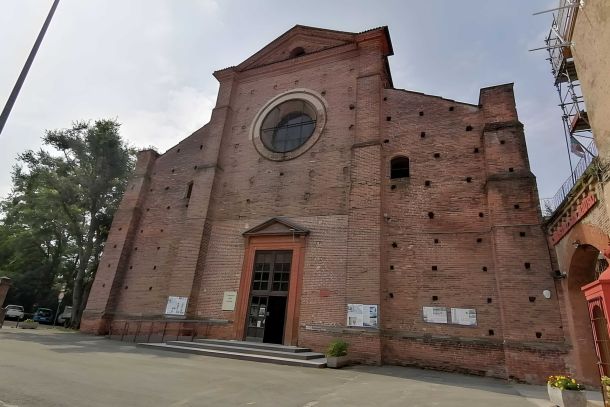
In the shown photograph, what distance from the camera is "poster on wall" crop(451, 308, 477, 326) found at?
10406 millimetres

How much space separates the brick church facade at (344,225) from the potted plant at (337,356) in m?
0.96

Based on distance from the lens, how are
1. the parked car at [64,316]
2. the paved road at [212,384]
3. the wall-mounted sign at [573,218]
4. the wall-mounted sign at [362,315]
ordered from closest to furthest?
the paved road at [212,384]
the wall-mounted sign at [573,218]
the wall-mounted sign at [362,315]
the parked car at [64,316]

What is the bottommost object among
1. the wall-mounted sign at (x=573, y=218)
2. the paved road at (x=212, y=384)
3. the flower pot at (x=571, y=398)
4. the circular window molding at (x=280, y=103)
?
the paved road at (x=212, y=384)

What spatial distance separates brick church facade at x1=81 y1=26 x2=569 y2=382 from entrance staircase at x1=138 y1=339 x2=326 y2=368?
1052 mm

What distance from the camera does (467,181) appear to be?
12.1 meters

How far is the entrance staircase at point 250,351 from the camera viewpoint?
9.59 meters

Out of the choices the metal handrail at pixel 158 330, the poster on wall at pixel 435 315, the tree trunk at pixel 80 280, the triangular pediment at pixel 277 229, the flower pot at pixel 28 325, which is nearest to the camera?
the poster on wall at pixel 435 315

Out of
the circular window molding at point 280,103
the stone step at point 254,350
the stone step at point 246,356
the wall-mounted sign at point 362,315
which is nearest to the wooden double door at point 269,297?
the stone step at point 254,350

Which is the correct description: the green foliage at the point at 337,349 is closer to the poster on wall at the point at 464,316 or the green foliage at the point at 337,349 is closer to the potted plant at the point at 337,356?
the potted plant at the point at 337,356

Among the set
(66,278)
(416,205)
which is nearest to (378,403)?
(416,205)

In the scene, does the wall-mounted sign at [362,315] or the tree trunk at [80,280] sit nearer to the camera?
the wall-mounted sign at [362,315]

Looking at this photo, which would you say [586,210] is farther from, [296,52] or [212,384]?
[296,52]

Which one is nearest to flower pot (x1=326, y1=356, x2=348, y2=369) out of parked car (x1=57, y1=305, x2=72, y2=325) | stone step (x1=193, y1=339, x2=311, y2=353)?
stone step (x1=193, y1=339, x2=311, y2=353)

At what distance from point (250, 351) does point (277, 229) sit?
470 centimetres
